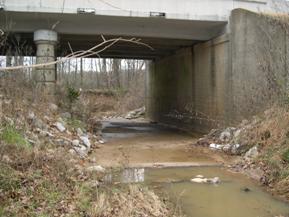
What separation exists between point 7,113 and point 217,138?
6.99 metres

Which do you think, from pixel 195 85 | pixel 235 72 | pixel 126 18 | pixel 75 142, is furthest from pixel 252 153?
pixel 195 85

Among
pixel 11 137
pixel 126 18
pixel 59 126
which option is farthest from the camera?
pixel 126 18

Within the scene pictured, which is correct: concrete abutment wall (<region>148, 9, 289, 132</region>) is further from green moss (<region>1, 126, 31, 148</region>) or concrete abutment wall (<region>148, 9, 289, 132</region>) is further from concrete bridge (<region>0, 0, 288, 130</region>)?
green moss (<region>1, 126, 31, 148</region>)

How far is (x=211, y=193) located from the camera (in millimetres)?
6891

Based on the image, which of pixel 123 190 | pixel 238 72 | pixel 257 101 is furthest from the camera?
pixel 238 72

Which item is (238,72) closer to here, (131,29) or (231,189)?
(131,29)

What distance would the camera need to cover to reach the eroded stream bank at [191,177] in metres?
6.07

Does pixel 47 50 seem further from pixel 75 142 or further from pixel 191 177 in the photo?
pixel 191 177

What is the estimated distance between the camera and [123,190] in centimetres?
561

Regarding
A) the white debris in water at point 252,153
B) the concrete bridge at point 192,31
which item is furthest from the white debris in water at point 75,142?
the white debris in water at point 252,153

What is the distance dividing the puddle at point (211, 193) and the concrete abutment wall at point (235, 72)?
392 centimetres

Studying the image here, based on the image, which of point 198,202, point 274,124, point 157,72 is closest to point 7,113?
point 198,202

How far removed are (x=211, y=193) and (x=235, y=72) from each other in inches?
278

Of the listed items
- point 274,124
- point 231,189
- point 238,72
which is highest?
point 238,72
